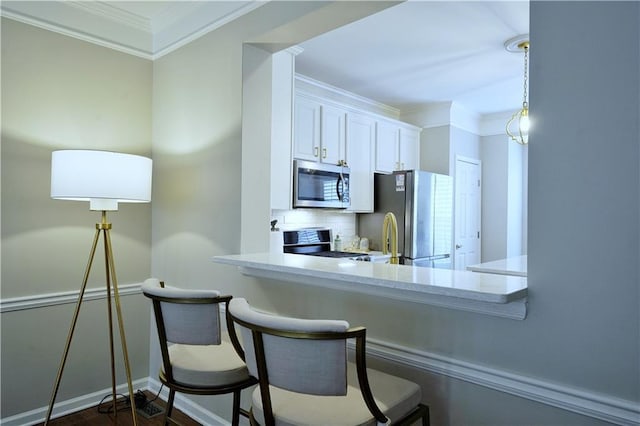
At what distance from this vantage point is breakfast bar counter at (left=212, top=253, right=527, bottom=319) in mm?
1247

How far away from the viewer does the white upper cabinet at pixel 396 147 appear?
4492mm

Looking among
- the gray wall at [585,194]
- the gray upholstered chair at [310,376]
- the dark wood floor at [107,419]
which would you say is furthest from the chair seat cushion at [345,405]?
the dark wood floor at [107,419]

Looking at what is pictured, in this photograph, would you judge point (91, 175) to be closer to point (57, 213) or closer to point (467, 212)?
point (57, 213)

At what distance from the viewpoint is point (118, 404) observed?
272 centimetres

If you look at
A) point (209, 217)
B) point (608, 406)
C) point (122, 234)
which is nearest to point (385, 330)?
point (608, 406)

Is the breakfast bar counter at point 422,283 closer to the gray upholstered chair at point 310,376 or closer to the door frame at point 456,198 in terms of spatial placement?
the gray upholstered chair at point 310,376

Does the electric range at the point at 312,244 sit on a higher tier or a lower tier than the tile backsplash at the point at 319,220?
lower

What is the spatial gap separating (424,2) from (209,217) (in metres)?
1.85

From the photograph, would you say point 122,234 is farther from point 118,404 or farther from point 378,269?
point 378,269

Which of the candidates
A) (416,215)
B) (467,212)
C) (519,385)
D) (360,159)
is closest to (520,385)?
(519,385)

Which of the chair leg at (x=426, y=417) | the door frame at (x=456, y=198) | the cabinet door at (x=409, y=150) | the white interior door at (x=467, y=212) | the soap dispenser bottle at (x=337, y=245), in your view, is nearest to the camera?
the chair leg at (x=426, y=417)

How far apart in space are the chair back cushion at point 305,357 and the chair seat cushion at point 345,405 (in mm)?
115

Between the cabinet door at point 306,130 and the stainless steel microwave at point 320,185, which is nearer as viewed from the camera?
the stainless steel microwave at point 320,185

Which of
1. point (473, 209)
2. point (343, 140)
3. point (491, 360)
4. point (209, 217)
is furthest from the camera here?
point (473, 209)
